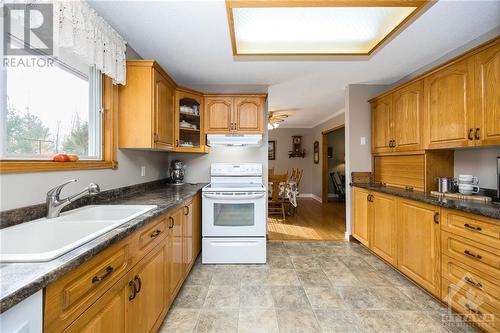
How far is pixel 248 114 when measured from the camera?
2920 millimetres

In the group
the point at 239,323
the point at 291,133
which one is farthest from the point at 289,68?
the point at 291,133

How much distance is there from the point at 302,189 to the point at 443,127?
5280mm

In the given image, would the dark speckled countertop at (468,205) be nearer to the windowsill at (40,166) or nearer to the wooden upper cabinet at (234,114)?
the wooden upper cabinet at (234,114)

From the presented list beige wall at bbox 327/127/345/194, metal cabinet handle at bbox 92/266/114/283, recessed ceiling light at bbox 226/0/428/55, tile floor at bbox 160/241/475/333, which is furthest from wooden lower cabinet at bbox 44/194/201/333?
beige wall at bbox 327/127/345/194

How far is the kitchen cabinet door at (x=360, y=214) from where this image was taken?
274 cm

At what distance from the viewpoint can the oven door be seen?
8.07ft

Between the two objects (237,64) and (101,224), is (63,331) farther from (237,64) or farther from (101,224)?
(237,64)

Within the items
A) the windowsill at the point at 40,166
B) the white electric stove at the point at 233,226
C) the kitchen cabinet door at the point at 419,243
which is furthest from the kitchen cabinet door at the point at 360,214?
the windowsill at the point at 40,166

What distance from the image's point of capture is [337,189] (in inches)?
268

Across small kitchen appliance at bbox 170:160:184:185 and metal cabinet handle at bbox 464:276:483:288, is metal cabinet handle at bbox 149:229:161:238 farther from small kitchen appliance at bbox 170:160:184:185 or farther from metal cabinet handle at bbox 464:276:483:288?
metal cabinet handle at bbox 464:276:483:288

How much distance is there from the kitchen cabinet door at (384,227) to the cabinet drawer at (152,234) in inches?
88.1

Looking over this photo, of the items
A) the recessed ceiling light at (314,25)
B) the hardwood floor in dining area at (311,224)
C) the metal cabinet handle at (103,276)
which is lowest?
the hardwood floor in dining area at (311,224)

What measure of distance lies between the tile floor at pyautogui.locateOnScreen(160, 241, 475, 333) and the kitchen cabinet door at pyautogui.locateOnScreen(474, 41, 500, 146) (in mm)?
1392

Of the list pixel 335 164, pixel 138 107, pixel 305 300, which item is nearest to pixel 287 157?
pixel 335 164
